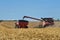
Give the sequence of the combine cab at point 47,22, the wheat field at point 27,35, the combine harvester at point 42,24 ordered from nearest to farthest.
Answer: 1. the wheat field at point 27,35
2. the combine harvester at point 42,24
3. the combine cab at point 47,22

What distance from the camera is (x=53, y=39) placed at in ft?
52.9

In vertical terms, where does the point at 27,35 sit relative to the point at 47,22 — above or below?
above

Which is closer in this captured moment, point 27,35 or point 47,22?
point 27,35

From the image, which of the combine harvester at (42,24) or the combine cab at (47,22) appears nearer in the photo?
the combine harvester at (42,24)

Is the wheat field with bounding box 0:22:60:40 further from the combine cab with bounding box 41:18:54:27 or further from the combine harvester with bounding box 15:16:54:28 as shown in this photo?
the combine cab with bounding box 41:18:54:27

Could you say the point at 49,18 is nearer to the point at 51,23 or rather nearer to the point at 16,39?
the point at 51,23

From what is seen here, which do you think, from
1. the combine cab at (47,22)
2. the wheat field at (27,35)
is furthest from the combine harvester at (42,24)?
the wheat field at (27,35)

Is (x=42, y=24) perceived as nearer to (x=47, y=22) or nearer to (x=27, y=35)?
(x=47, y=22)

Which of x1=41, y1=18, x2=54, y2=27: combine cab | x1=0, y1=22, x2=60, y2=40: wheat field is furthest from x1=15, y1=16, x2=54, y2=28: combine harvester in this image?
x1=0, y1=22, x2=60, y2=40: wheat field

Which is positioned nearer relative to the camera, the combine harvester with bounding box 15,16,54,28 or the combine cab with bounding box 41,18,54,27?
the combine harvester with bounding box 15,16,54,28

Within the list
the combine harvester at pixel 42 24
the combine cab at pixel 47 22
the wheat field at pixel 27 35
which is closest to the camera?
the wheat field at pixel 27 35

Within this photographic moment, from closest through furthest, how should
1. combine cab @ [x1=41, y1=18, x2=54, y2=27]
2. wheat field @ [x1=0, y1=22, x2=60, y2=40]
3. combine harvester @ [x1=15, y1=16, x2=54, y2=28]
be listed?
wheat field @ [x1=0, y1=22, x2=60, y2=40] → combine harvester @ [x1=15, y1=16, x2=54, y2=28] → combine cab @ [x1=41, y1=18, x2=54, y2=27]

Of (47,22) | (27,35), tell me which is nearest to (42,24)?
(47,22)

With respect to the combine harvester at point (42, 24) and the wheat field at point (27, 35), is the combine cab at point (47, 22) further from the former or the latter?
the wheat field at point (27, 35)
